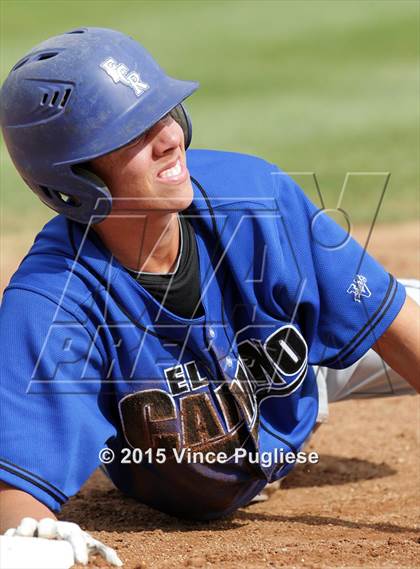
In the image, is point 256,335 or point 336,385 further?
point 336,385

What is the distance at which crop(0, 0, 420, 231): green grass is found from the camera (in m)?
7.71

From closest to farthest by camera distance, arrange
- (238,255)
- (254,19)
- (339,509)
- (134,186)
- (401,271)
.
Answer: (134,186), (238,255), (339,509), (401,271), (254,19)

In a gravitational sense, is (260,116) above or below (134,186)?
below

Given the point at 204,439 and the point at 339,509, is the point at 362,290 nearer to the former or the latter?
the point at 204,439

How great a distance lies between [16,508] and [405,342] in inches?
41.1

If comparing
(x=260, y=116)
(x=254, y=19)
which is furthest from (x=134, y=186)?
(x=254, y=19)

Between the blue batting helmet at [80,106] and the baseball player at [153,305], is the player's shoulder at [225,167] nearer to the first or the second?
the baseball player at [153,305]

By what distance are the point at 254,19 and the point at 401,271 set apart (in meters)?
7.35

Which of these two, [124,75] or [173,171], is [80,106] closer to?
[124,75]

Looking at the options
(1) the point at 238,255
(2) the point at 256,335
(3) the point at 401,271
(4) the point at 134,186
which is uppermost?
(4) the point at 134,186

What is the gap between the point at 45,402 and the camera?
226cm

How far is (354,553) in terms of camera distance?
7.54 feet

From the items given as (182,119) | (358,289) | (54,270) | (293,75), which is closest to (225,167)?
(182,119)

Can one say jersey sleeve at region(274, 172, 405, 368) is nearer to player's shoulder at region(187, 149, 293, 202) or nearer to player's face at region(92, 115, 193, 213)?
player's shoulder at region(187, 149, 293, 202)
